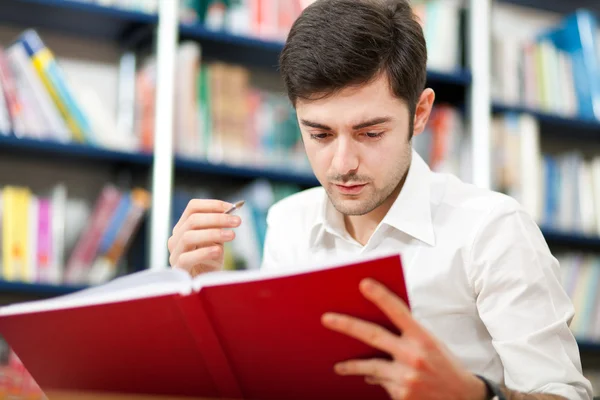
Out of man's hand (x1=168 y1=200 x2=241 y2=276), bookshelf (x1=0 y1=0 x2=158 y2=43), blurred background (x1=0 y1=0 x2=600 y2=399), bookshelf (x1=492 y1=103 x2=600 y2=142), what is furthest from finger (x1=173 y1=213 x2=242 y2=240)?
bookshelf (x1=492 y1=103 x2=600 y2=142)

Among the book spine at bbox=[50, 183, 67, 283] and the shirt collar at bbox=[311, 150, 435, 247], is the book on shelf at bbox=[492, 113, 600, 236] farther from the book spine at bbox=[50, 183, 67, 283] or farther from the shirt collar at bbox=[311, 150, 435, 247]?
the book spine at bbox=[50, 183, 67, 283]

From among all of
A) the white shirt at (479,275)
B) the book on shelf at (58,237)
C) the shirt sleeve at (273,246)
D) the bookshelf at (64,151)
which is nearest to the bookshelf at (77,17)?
the bookshelf at (64,151)

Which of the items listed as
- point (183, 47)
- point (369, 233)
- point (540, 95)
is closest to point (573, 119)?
point (540, 95)

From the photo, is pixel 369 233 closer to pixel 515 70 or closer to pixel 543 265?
pixel 543 265

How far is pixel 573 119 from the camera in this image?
8.64 ft

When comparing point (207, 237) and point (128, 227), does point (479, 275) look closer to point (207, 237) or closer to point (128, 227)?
point (207, 237)

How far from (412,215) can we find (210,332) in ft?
1.68

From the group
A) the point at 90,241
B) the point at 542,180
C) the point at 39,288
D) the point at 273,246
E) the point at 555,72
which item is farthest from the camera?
the point at 555,72

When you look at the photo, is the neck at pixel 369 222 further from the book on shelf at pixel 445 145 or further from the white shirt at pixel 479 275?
the book on shelf at pixel 445 145

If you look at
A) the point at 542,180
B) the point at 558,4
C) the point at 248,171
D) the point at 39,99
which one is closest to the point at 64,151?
the point at 39,99

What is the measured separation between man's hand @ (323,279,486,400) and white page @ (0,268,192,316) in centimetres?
17

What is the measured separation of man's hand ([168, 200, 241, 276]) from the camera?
3.43 ft

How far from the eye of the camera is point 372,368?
0.74 metres

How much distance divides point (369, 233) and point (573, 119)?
5.43 feet
